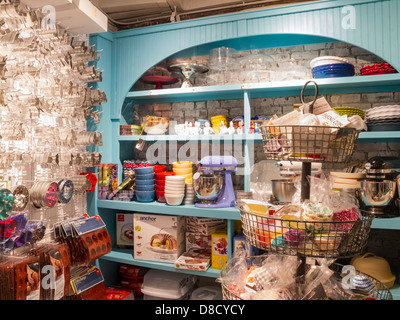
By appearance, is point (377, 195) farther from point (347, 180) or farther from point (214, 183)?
point (214, 183)

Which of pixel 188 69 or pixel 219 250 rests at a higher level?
pixel 188 69

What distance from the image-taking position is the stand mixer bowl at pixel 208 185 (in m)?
2.22

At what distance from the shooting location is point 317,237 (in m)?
0.81

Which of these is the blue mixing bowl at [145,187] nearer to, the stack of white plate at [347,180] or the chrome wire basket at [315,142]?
the stack of white plate at [347,180]

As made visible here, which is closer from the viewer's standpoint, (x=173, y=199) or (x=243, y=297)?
(x=243, y=297)

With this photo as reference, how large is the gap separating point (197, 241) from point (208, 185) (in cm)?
53

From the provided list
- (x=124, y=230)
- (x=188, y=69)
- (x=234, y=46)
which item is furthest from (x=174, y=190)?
(x=234, y=46)

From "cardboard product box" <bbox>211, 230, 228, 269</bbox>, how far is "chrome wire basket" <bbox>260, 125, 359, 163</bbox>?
1435 millimetres

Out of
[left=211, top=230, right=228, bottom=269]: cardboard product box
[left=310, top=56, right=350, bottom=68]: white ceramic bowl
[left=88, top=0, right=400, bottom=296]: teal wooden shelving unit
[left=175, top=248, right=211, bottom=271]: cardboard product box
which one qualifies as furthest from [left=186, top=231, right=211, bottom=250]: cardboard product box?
[left=310, top=56, right=350, bottom=68]: white ceramic bowl

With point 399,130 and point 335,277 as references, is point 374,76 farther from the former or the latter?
point 335,277

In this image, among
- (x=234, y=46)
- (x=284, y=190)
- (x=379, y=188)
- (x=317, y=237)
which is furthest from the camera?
(x=234, y=46)

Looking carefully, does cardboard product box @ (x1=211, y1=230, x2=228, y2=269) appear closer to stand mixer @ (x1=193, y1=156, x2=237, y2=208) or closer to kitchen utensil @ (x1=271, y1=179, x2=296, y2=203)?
stand mixer @ (x1=193, y1=156, x2=237, y2=208)

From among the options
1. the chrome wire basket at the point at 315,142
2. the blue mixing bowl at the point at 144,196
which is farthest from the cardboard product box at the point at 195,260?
the chrome wire basket at the point at 315,142
